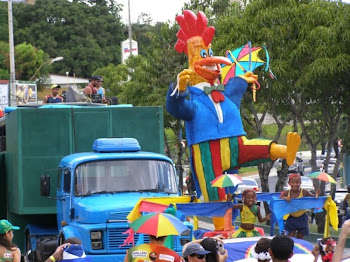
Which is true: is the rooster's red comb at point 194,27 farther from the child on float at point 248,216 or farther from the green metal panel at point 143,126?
the child on float at point 248,216

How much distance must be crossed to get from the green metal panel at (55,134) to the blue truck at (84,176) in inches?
0.7

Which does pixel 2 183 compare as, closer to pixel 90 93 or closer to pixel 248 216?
pixel 90 93

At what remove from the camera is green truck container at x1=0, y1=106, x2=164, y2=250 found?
17609 millimetres

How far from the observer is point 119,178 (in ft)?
52.7

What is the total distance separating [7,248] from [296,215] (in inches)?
232

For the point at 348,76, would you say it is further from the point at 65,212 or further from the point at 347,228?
the point at 347,228

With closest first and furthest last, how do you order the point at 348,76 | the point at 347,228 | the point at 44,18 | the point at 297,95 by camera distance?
the point at 347,228
the point at 348,76
the point at 297,95
the point at 44,18

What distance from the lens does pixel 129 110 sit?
1786 cm

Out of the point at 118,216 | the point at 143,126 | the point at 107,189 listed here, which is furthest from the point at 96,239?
the point at 143,126

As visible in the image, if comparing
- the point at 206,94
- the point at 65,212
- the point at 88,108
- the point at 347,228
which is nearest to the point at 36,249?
the point at 65,212

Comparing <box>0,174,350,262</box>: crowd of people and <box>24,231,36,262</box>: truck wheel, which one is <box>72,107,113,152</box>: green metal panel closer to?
<box>24,231,36,262</box>: truck wheel

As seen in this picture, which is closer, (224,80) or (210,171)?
(210,171)

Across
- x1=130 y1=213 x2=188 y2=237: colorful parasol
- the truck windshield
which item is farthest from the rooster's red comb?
x1=130 y1=213 x2=188 y2=237: colorful parasol

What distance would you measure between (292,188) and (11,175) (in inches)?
239
